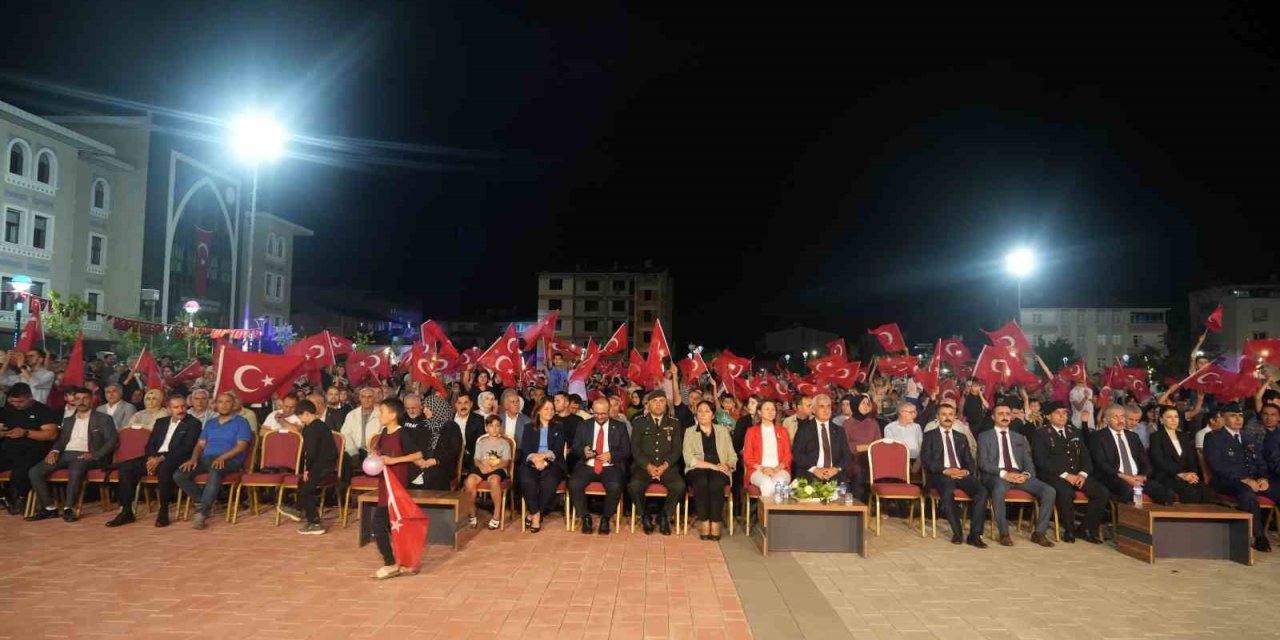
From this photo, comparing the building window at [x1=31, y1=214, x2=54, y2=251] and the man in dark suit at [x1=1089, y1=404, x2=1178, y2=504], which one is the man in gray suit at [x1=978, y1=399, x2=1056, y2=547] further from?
the building window at [x1=31, y1=214, x2=54, y2=251]

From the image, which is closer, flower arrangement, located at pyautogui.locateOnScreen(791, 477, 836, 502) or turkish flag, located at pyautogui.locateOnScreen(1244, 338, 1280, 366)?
flower arrangement, located at pyautogui.locateOnScreen(791, 477, 836, 502)

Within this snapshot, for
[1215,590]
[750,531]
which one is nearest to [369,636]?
[750,531]

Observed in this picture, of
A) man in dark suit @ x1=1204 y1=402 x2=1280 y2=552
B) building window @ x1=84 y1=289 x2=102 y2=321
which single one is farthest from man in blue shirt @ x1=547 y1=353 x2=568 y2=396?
building window @ x1=84 y1=289 x2=102 y2=321

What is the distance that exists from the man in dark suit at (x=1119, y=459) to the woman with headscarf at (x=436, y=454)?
A: 27.9 ft

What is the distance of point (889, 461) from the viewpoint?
1021cm

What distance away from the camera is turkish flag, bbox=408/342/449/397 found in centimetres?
1295

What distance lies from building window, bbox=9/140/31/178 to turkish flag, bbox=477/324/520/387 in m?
35.1

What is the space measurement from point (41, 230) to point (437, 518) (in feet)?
135

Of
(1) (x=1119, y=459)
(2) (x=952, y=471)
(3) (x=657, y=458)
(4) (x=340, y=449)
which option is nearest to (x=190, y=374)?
(4) (x=340, y=449)

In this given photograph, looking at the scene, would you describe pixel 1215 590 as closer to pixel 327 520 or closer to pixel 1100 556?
pixel 1100 556

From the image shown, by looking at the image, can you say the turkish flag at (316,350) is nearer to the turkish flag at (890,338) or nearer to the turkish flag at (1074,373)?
the turkish flag at (890,338)

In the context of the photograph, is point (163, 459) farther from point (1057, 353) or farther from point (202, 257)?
point (1057, 353)

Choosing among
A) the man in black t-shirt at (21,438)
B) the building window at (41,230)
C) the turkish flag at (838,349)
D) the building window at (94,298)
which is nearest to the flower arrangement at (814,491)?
the turkish flag at (838,349)

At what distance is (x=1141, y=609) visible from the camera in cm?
666
